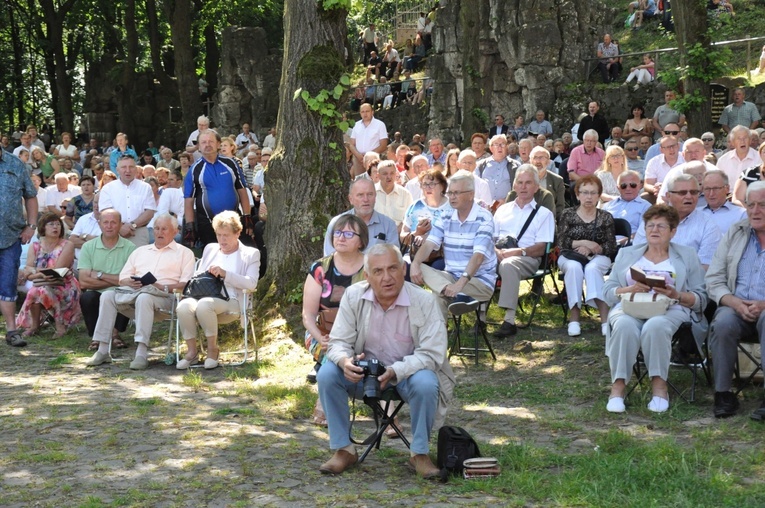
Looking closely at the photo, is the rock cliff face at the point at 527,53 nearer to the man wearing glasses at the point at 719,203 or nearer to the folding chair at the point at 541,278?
the folding chair at the point at 541,278

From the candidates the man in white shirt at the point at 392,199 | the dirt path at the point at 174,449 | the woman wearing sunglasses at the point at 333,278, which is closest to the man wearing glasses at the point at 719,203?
the woman wearing sunglasses at the point at 333,278

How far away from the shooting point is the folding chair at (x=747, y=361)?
22.6 feet

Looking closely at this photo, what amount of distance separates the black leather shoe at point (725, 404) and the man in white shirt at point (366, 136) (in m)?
7.59

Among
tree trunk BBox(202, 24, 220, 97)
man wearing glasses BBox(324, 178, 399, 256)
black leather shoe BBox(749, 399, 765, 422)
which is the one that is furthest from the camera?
tree trunk BBox(202, 24, 220, 97)

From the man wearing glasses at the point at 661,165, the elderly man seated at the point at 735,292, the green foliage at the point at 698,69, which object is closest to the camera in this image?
the elderly man seated at the point at 735,292

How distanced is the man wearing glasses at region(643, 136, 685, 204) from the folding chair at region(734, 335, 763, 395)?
3814 millimetres

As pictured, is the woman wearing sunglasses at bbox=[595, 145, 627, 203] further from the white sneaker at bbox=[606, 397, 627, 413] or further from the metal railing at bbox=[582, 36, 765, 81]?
the metal railing at bbox=[582, 36, 765, 81]

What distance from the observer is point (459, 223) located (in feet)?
29.6

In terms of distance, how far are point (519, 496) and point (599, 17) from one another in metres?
21.9

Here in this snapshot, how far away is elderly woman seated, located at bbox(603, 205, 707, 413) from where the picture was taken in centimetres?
695

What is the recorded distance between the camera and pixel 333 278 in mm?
7156

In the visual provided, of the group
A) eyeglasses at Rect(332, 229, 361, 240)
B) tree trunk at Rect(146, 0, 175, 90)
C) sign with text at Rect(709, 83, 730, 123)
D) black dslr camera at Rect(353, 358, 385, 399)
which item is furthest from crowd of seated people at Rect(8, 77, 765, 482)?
tree trunk at Rect(146, 0, 175, 90)

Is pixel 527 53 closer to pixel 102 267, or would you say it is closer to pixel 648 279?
pixel 102 267

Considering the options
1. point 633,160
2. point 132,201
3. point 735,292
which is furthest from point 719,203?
point 132,201
